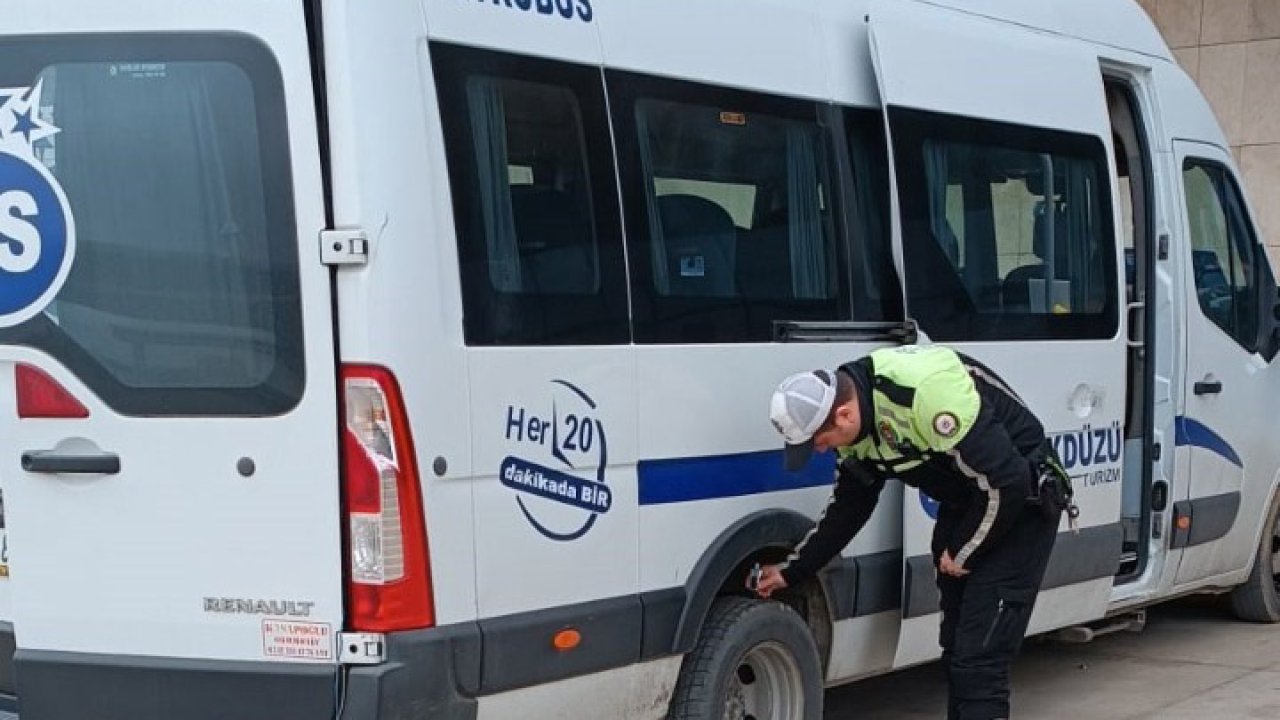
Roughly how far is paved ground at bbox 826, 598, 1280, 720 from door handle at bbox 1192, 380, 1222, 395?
1.26 m

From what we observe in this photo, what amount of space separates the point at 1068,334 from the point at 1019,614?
1615mm

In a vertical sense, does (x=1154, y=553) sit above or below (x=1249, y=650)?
above

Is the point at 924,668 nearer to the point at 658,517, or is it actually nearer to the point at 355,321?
the point at 658,517

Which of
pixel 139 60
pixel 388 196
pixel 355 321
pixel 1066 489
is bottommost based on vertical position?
pixel 1066 489

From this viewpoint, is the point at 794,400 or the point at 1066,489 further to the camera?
the point at 1066,489

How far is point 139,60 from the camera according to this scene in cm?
396

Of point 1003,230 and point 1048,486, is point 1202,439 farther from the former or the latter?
point 1048,486

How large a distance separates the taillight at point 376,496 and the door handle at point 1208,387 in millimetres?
4523

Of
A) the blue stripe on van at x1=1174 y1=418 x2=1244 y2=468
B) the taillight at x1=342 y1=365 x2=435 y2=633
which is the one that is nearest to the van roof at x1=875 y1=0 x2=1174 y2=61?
the blue stripe on van at x1=1174 y1=418 x2=1244 y2=468

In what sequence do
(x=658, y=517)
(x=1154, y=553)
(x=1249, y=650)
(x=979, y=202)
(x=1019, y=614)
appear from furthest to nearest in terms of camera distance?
(x=1249, y=650), (x=1154, y=553), (x=979, y=202), (x=1019, y=614), (x=658, y=517)

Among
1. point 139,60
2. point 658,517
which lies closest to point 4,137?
point 139,60

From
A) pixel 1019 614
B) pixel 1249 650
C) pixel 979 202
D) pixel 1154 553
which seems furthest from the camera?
pixel 1249 650

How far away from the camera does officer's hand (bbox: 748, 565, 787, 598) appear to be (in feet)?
16.2

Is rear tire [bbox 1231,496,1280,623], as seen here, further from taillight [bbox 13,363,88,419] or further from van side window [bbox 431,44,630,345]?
taillight [bbox 13,363,88,419]
